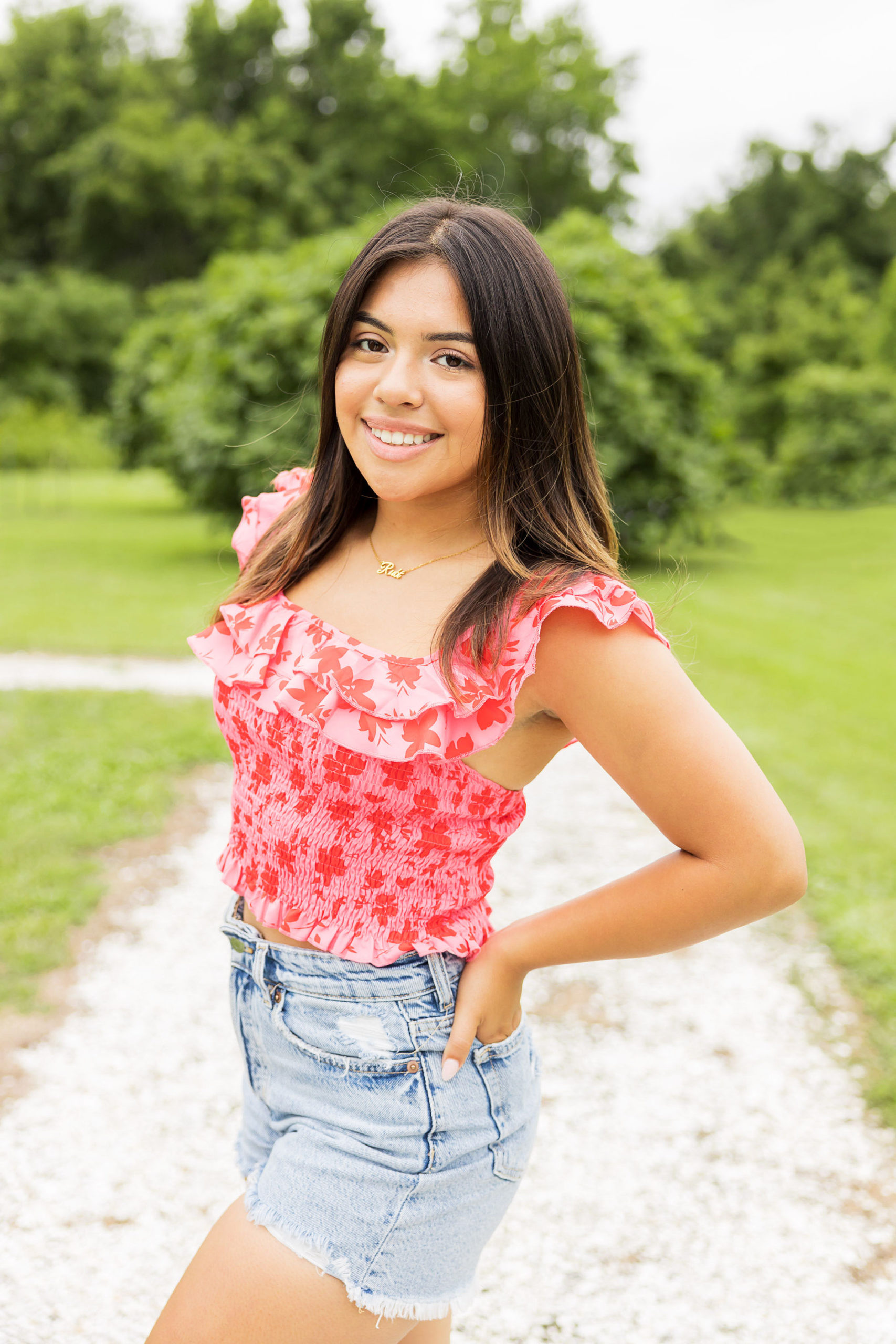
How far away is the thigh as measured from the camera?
1228 mm

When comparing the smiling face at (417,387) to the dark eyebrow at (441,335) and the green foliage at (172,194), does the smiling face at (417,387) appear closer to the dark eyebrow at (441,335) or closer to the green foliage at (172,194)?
the dark eyebrow at (441,335)

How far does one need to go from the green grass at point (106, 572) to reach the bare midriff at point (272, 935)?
0.59m

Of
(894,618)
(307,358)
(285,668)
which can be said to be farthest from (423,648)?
(894,618)

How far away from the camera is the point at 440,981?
1.36 metres

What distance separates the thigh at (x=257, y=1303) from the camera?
4.03 feet

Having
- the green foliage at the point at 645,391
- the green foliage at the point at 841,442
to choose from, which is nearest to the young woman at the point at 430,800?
the green foliage at the point at 645,391

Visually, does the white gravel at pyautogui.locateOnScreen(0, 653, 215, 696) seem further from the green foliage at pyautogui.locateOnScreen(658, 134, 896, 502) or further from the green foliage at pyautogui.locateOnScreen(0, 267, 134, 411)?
the green foliage at pyautogui.locateOnScreen(0, 267, 134, 411)

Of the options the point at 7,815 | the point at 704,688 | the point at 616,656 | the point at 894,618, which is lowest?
the point at 894,618

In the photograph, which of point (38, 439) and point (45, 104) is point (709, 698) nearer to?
point (38, 439)

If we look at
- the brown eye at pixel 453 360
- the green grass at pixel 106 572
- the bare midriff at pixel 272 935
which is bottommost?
the green grass at pixel 106 572

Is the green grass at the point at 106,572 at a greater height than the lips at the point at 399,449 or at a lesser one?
lesser

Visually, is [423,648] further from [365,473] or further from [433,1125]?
[433,1125]

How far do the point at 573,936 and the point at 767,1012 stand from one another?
2555 millimetres

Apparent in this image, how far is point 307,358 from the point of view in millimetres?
10812
